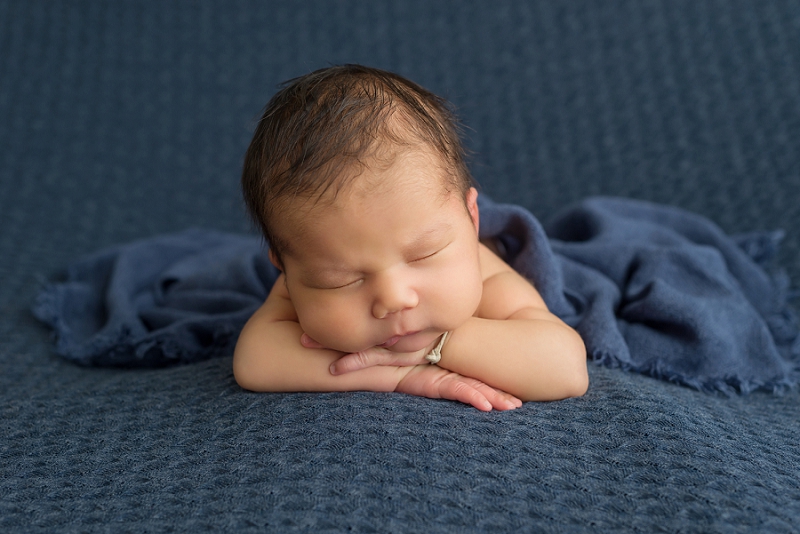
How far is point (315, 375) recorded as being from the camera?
0.85 m

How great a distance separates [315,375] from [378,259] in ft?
0.68

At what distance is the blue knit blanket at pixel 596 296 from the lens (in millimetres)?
1041

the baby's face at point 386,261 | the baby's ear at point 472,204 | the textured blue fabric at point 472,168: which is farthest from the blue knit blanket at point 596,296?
the baby's face at point 386,261

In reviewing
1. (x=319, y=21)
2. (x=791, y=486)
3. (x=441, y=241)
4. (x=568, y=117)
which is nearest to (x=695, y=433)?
(x=791, y=486)

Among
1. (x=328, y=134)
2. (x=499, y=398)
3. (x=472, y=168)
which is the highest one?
(x=328, y=134)

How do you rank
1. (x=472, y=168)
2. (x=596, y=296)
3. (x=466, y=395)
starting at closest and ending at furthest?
(x=466, y=395)
(x=596, y=296)
(x=472, y=168)

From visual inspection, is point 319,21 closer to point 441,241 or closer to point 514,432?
point 441,241

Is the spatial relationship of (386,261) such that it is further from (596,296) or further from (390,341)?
(596,296)

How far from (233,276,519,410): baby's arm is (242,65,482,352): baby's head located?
5cm

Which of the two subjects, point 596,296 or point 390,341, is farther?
point 596,296

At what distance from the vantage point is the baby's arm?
835mm

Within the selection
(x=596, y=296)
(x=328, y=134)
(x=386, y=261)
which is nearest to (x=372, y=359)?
(x=386, y=261)

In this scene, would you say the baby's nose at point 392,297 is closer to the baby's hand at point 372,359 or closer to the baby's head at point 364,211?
the baby's head at point 364,211

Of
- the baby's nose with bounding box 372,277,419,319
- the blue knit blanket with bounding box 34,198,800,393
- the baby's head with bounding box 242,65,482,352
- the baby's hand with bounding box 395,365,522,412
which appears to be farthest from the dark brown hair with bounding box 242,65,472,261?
the blue knit blanket with bounding box 34,198,800,393
